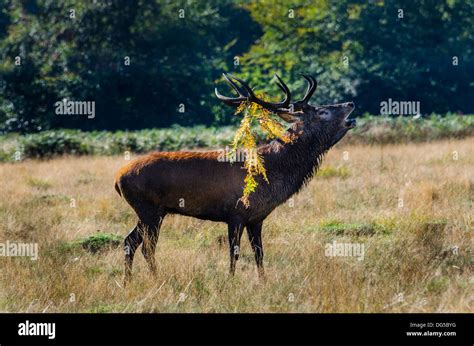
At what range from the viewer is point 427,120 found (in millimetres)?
29125

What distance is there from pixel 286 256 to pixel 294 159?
118 centimetres

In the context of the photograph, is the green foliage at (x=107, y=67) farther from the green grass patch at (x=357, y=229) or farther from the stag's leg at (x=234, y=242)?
the stag's leg at (x=234, y=242)

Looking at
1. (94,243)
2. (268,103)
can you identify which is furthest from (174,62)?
(268,103)

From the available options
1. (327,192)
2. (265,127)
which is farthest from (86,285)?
(327,192)

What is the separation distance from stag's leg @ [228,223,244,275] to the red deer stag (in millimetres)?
11

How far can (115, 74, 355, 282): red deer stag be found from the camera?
34.0 ft

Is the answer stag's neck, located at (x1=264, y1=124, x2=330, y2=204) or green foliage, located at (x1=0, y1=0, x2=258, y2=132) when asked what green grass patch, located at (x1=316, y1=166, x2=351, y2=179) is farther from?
green foliage, located at (x1=0, y1=0, x2=258, y2=132)

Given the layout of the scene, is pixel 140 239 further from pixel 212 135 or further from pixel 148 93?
pixel 148 93

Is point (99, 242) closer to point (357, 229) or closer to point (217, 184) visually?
point (217, 184)

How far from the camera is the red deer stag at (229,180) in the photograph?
1038 cm

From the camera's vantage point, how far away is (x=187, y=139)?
28797 mm

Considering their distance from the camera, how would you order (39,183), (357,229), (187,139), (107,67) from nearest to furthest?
1. (357,229)
2. (39,183)
3. (187,139)
4. (107,67)

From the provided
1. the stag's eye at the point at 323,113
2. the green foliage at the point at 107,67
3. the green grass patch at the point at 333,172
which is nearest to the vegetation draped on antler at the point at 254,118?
the stag's eye at the point at 323,113

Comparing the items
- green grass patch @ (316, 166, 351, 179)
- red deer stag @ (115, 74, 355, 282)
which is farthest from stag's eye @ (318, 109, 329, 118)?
green grass patch @ (316, 166, 351, 179)
